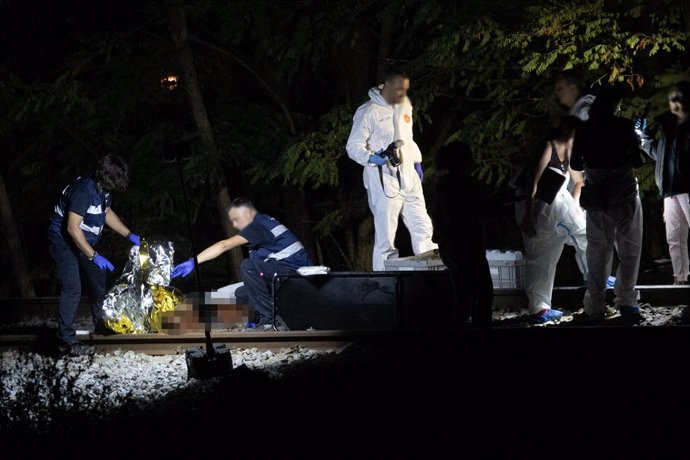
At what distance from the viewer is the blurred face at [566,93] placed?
868cm

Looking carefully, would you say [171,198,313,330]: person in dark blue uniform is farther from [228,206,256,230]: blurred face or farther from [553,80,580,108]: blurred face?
[553,80,580,108]: blurred face

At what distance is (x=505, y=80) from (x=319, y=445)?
980 centimetres

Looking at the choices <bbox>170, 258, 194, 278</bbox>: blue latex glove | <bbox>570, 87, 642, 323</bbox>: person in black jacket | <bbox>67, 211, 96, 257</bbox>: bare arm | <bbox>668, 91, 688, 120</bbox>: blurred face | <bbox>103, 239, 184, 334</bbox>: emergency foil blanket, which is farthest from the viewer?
<bbox>103, 239, 184, 334</bbox>: emergency foil blanket

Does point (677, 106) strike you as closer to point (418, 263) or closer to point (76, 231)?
point (418, 263)

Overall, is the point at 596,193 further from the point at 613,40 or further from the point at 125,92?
the point at 125,92

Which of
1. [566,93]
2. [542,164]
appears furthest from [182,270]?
[566,93]

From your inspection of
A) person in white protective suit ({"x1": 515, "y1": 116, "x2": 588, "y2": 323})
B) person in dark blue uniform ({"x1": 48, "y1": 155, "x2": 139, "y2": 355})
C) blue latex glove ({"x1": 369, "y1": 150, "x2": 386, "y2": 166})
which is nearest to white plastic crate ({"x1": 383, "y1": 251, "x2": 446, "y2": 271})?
blue latex glove ({"x1": 369, "y1": 150, "x2": 386, "y2": 166})

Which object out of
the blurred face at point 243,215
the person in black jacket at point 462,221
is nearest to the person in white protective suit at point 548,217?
the person in black jacket at point 462,221

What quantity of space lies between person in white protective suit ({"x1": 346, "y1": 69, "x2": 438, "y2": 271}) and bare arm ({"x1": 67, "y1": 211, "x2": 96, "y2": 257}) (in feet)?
10.1

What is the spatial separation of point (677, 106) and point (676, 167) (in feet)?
1.84

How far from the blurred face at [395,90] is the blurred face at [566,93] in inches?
87.3

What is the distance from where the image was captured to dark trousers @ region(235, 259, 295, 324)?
9609 mm

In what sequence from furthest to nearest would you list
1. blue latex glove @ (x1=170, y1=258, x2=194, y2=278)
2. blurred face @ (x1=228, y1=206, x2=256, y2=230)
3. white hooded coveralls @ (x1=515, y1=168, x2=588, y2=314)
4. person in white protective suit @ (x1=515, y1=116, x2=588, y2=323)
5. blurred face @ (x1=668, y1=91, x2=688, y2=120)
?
1. blurred face @ (x1=228, y1=206, x2=256, y2=230)
2. blue latex glove @ (x1=170, y1=258, x2=194, y2=278)
3. white hooded coveralls @ (x1=515, y1=168, x2=588, y2=314)
4. blurred face @ (x1=668, y1=91, x2=688, y2=120)
5. person in white protective suit @ (x1=515, y1=116, x2=588, y2=323)

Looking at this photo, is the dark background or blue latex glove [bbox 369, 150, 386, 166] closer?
blue latex glove [bbox 369, 150, 386, 166]
